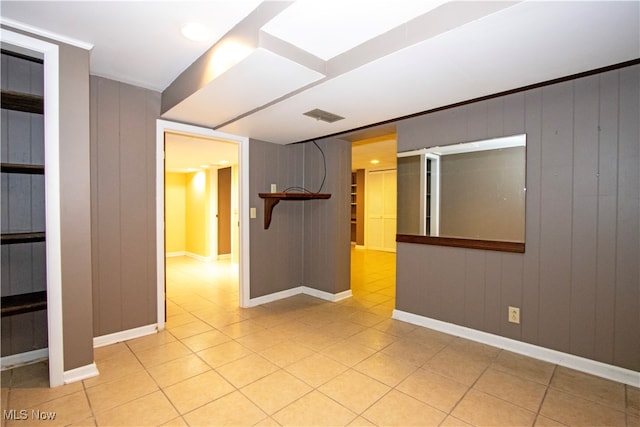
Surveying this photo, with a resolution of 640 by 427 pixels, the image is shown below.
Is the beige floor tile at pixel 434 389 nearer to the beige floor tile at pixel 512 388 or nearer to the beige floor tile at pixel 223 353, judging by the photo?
the beige floor tile at pixel 512 388

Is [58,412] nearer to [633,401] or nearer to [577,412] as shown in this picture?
[577,412]

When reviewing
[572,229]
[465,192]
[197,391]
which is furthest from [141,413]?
[572,229]

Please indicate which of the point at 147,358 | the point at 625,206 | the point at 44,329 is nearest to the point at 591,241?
the point at 625,206

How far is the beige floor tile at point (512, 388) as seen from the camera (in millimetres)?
1891

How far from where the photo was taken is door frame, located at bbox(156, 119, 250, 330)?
292 centimetres

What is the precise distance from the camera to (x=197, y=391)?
1.99 metres

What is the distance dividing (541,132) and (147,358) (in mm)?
3552

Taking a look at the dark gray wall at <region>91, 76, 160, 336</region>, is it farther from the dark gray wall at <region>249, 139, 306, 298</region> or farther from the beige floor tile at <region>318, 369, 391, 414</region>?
the beige floor tile at <region>318, 369, 391, 414</region>

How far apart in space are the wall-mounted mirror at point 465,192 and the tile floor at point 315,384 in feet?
3.24

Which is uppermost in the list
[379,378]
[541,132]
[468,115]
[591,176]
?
[468,115]

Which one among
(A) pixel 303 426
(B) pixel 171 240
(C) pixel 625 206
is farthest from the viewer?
(B) pixel 171 240

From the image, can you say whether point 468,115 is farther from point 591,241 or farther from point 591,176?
point 591,241

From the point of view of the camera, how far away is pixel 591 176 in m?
2.18

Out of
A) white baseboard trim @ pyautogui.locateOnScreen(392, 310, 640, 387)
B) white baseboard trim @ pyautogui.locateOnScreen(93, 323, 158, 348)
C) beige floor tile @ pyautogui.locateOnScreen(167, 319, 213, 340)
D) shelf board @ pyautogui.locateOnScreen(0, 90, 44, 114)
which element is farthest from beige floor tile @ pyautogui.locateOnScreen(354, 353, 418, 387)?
shelf board @ pyautogui.locateOnScreen(0, 90, 44, 114)
